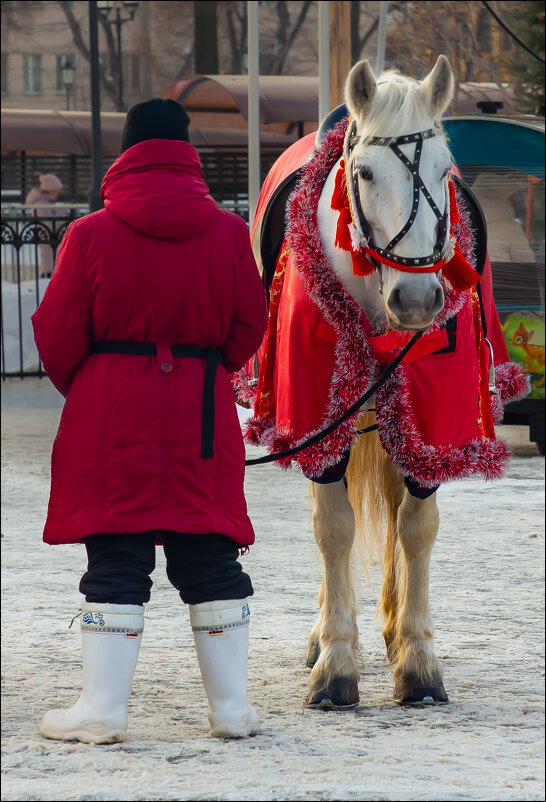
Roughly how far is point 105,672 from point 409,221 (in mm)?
1505

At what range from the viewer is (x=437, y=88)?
3.97 metres

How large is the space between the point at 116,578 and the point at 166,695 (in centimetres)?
74

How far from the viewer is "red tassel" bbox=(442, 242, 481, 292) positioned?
4.14 meters

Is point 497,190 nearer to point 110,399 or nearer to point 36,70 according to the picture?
point 110,399

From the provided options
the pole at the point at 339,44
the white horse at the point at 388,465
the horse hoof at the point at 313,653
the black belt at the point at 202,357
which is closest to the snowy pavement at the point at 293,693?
the horse hoof at the point at 313,653

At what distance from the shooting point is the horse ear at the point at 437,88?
3.93 m

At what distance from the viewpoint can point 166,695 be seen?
428 cm

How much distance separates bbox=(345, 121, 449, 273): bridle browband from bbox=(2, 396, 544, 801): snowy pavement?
136 cm

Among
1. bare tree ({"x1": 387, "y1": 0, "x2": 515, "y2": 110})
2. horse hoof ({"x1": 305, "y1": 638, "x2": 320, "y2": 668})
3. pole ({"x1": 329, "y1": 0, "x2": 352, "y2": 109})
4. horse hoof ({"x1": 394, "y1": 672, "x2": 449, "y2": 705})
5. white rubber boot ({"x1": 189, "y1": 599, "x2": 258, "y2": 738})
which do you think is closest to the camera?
white rubber boot ({"x1": 189, "y1": 599, "x2": 258, "y2": 738})

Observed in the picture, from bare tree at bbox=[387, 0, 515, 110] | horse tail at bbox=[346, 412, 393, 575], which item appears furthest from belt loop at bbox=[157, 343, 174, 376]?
bare tree at bbox=[387, 0, 515, 110]

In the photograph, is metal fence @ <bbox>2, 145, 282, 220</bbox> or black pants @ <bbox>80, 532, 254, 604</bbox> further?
metal fence @ <bbox>2, 145, 282, 220</bbox>

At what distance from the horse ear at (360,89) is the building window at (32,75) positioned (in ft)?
192

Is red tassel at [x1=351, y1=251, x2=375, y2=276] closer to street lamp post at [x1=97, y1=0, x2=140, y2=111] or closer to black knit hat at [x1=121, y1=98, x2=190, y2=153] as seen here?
black knit hat at [x1=121, y1=98, x2=190, y2=153]

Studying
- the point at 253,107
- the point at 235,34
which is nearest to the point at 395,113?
the point at 253,107
